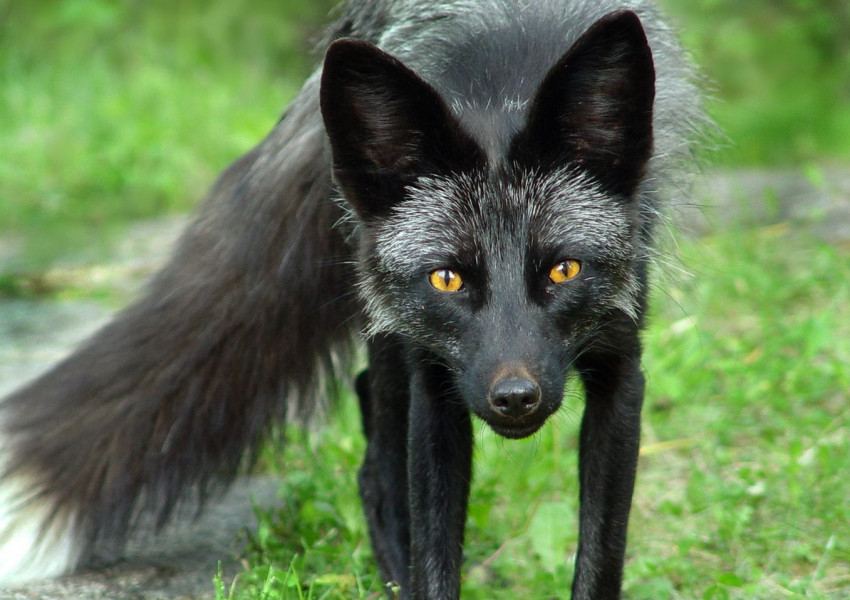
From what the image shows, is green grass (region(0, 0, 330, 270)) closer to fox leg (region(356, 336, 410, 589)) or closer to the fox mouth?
fox leg (region(356, 336, 410, 589))

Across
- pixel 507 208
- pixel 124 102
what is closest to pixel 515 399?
pixel 507 208

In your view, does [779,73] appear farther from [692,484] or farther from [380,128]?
[380,128]

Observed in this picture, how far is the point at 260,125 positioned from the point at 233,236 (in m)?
5.65

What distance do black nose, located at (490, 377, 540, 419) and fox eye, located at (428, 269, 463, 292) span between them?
34 cm

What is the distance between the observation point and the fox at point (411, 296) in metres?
2.87

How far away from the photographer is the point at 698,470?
438 cm

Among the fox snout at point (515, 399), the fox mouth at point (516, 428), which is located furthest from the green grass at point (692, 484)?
the fox snout at point (515, 399)

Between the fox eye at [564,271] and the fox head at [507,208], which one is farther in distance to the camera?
the fox eye at [564,271]

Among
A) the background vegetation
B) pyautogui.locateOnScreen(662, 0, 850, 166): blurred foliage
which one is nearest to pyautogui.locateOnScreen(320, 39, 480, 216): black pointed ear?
the background vegetation

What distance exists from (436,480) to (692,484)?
1.52 metres

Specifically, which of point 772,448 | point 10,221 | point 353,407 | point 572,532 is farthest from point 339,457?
point 10,221

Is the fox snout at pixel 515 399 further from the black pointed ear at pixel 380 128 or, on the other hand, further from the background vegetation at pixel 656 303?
the black pointed ear at pixel 380 128

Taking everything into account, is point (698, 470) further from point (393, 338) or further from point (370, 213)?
point (370, 213)

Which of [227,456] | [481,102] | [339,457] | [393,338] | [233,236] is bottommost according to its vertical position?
[339,457]
